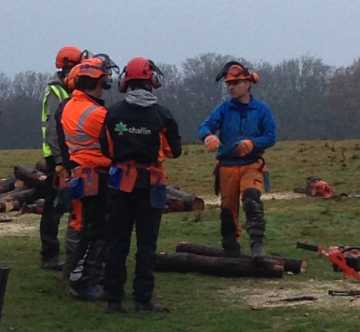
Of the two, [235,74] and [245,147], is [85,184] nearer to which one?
[245,147]

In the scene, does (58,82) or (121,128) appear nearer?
(121,128)

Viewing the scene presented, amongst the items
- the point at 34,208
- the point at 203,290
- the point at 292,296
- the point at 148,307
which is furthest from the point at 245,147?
the point at 34,208

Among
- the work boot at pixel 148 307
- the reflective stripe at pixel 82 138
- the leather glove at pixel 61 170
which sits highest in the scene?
the reflective stripe at pixel 82 138

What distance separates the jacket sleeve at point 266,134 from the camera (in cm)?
1021

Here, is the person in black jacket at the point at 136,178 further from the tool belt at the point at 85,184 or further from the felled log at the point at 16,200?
the felled log at the point at 16,200

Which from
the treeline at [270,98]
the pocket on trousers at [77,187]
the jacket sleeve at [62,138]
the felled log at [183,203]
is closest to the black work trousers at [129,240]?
the pocket on trousers at [77,187]

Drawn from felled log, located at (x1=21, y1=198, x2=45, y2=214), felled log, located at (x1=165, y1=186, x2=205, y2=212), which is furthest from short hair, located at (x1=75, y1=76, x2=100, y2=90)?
felled log, located at (x1=165, y1=186, x2=205, y2=212)

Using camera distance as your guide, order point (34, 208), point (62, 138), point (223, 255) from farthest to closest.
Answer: point (34, 208)
point (223, 255)
point (62, 138)

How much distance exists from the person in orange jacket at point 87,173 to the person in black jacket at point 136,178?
0.49 m

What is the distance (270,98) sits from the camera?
70062 millimetres

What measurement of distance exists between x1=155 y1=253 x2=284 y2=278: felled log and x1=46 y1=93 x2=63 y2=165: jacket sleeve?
1.47m

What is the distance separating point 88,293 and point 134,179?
124 cm

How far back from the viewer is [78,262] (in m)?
8.88

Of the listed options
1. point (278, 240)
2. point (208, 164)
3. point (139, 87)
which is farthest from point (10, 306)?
point (208, 164)
